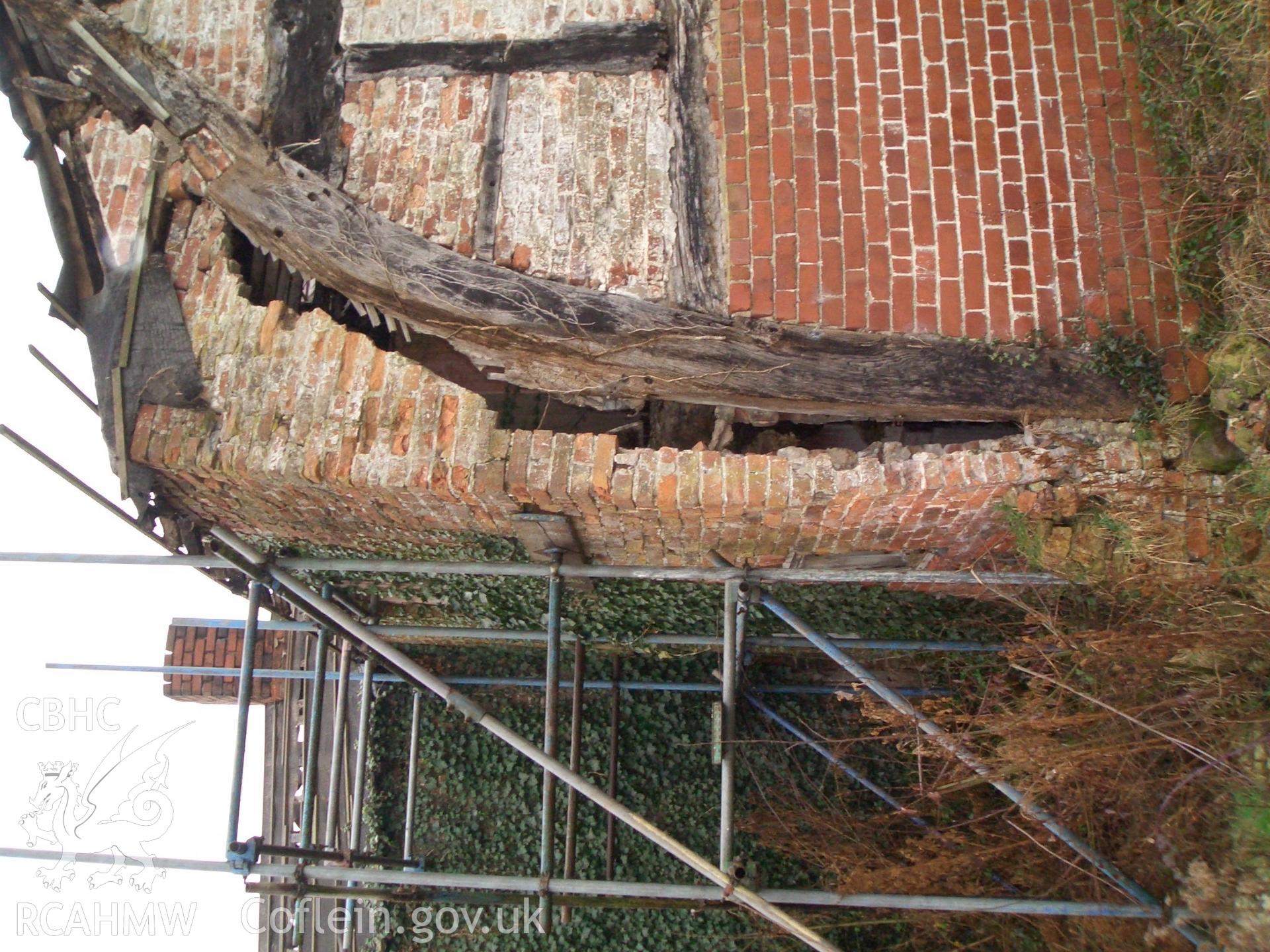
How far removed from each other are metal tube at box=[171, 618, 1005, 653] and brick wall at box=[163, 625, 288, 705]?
2183 mm

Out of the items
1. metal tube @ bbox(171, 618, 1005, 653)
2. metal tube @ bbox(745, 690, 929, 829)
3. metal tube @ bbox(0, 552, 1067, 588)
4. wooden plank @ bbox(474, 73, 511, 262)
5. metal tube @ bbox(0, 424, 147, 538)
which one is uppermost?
wooden plank @ bbox(474, 73, 511, 262)

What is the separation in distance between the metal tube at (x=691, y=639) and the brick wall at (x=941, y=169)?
202cm

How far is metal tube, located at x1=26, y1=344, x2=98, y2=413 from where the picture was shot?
14.8 feet

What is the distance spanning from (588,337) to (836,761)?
3.43 metres

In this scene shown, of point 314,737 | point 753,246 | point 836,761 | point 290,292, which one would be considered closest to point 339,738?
point 314,737

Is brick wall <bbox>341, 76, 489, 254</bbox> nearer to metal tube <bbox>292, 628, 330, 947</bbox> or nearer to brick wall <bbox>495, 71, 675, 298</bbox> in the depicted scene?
brick wall <bbox>495, 71, 675, 298</bbox>

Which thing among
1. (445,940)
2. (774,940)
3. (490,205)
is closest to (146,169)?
(490,205)

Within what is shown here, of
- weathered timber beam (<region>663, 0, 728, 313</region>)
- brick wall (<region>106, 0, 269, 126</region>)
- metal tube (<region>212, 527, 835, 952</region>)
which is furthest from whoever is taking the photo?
brick wall (<region>106, 0, 269, 126</region>)

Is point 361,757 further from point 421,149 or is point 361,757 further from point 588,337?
point 421,149

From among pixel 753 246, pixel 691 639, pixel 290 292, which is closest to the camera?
pixel 753 246

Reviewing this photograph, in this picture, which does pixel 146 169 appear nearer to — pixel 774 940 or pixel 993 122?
→ pixel 993 122

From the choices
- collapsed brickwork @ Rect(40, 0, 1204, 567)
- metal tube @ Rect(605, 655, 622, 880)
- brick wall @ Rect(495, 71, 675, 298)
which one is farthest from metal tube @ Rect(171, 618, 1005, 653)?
brick wall @ Rect(495, 71, 675, 298)

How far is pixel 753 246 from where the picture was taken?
4562mm

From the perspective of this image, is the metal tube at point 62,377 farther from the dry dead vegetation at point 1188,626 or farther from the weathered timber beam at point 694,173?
the dry dead vegetation at point 1188,626
